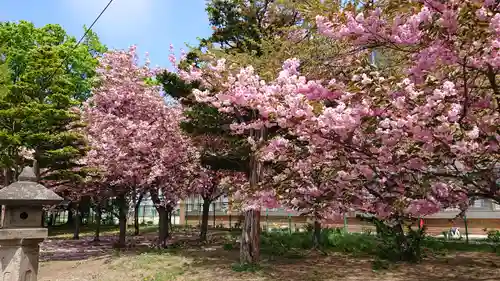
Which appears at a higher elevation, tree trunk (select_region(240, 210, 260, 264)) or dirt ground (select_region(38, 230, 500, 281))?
tree trunk (select_region(240, 210, 260, 264))

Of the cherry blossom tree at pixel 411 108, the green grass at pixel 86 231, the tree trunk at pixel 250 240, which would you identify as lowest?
the green grass at pixel 86 231

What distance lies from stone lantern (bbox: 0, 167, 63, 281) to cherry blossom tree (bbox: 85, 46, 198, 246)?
8.28 metres

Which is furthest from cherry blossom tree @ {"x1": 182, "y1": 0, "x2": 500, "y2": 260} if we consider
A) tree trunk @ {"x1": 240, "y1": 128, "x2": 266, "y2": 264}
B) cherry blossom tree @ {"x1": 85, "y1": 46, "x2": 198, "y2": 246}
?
cherry blossom tree @ {"x1": 85, "y1": 46, "x2": 198, "y2": 246}

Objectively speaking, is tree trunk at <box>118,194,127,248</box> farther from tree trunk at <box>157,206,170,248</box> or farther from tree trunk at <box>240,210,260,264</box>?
tree trunk at <box>240,210,260,264</box>

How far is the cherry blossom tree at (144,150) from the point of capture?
611 inches

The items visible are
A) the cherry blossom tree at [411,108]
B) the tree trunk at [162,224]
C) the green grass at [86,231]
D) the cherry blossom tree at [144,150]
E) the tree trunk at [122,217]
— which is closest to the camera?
the cherry blossom tree at [411,108]

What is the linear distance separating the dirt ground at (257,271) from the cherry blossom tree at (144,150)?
2.90 m

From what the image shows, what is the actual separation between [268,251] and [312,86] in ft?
31.5

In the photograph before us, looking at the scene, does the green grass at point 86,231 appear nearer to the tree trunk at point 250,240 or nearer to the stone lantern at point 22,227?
the tree trunk at point 250,240

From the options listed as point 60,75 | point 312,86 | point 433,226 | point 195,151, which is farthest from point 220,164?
point 433,226

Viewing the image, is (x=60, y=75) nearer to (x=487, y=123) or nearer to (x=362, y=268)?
(x=362, y=268)

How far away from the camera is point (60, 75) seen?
49.6 ft

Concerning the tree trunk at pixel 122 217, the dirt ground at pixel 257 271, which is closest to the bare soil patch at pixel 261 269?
the dirt ground at pixel 257 271

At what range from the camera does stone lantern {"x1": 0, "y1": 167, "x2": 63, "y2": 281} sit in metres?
5.99
